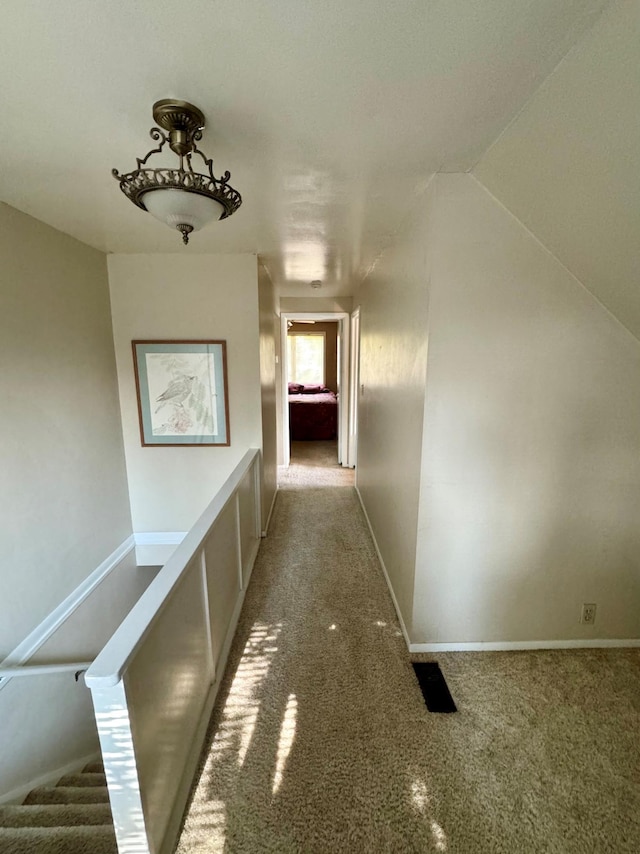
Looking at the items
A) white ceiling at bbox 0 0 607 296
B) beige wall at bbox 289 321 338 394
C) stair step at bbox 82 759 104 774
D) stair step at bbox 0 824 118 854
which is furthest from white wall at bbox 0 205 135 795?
beige wall at bbox 289 321 338 394

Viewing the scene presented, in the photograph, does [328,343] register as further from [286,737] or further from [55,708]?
[286,737]

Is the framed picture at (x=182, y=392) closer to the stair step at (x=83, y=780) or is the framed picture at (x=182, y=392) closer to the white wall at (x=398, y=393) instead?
the white wall at (x=398, y=393)

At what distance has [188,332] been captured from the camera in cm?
278

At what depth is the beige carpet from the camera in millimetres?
1180

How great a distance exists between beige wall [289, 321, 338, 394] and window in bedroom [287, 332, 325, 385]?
0.57 ft

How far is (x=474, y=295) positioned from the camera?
1569 mm

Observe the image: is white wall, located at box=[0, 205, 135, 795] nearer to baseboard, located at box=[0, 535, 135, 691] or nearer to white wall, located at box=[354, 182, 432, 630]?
baseboard, located at box=[0, 535, 135, 691]

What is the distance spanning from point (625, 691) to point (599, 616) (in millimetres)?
319

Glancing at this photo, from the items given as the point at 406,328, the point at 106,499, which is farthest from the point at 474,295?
the point at 106,499

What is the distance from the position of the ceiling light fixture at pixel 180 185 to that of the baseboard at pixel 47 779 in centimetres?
268

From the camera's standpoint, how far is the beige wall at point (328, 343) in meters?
8.08

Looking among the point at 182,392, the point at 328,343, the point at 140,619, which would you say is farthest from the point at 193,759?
the point at 328,343

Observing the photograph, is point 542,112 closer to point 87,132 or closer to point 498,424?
point 498,424

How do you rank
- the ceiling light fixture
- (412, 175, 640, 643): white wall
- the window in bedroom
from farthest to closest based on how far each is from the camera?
the window in bedroom < (412, 175, 640, 643): white wall < the ceiling light fixture
